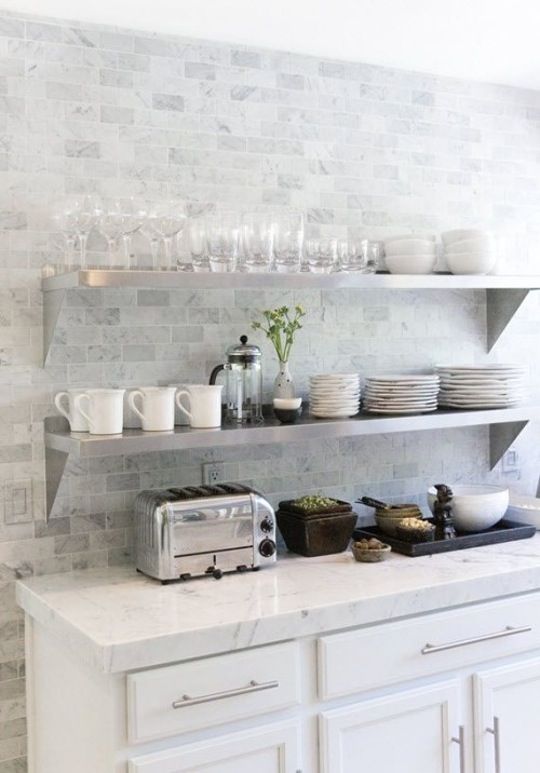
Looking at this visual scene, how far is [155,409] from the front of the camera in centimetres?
268

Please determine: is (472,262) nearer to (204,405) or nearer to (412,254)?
(412,254)

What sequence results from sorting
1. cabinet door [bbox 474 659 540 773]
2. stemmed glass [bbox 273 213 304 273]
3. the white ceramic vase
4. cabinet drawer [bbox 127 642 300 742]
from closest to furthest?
cabinet drawer [bbox 127 642 300 742], cabinet door [bbox 474 659 540 773], stemmed glass [bbox 273 213 304 273], the white ceramic vase

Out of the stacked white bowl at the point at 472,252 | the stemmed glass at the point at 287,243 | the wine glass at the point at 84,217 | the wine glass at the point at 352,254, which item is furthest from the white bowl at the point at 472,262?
the wine glass at the point at 84,217

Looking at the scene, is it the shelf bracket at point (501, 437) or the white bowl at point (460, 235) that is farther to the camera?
the shelf bracket at point (501, 437)

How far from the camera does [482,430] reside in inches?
139

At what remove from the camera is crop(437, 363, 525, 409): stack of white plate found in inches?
126

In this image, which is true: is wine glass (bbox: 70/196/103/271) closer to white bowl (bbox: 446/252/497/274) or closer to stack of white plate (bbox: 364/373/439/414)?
stack of white plate (bbox: 364/373/439/414)

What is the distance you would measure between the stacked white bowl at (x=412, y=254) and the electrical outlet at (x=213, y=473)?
34.1 inches

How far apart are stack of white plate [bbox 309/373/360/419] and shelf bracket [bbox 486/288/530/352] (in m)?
0.78

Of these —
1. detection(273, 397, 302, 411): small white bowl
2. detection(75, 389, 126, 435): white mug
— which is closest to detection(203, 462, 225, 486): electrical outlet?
detection(273, 397, 302, 411): small white bowl

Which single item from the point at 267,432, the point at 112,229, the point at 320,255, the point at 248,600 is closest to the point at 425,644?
the point at 248,600

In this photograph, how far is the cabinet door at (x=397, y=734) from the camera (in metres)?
2.41

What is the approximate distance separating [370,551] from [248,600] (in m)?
0.50

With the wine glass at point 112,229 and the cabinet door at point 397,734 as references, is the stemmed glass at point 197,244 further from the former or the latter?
the cabinet door at point 397,734
